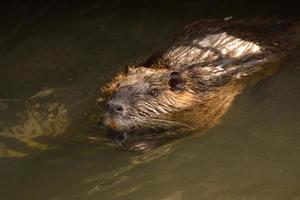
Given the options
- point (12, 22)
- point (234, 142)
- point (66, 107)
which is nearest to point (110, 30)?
point (12, 22)

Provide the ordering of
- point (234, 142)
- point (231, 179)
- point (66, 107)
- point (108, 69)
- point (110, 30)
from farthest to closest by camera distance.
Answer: point (110, 30) → point (108, 69) → point (66, 107) → point (234, 142) → point (231, 179)

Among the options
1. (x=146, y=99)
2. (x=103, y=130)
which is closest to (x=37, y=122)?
(x=103, y=130)

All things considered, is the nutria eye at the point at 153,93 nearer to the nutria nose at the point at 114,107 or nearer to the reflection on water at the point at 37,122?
the nutria nose at the point at 114,107

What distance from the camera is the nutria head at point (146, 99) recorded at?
4.02 m

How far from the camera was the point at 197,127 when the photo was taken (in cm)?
404

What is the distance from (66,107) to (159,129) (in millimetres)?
830

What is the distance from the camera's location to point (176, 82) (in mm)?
4238

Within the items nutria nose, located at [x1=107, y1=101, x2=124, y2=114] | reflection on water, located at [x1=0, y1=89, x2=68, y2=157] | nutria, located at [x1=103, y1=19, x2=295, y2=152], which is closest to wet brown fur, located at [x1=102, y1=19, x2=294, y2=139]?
nutria, located at [x1=103, y1=19, x2=295, y2=152]

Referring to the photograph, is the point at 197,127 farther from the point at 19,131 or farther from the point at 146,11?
the point at 146,11

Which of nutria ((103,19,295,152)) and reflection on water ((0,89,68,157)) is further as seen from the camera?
reflection on water ((0,89,68,157))

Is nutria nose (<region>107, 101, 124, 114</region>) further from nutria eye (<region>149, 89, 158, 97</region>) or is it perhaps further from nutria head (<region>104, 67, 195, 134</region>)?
nutria eye (<region>149, 89, 158, 97</region>)

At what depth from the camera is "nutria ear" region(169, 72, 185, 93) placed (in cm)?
423

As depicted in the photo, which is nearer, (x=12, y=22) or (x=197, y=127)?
(x=197, y=127)

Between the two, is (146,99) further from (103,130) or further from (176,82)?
(103,130)
